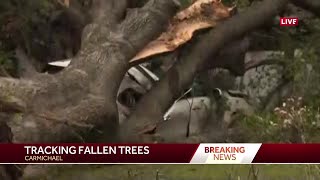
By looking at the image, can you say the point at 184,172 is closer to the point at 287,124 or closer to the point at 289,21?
the point at 287,124

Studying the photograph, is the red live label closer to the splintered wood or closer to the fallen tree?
the fallen tree

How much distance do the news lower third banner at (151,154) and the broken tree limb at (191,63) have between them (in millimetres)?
360

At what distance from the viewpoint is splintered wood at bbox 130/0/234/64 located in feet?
17.0

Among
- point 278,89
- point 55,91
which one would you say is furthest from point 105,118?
point 278,89

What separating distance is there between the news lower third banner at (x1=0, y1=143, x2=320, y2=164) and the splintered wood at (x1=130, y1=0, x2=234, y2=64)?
80cm

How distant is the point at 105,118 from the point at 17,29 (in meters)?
1.00

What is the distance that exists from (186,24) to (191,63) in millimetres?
347

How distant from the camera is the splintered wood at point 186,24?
5.18 meters

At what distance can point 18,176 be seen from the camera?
4.95 metres

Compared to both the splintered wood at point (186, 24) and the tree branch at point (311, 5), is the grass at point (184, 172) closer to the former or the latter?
the splintered wood at point (186, 24)

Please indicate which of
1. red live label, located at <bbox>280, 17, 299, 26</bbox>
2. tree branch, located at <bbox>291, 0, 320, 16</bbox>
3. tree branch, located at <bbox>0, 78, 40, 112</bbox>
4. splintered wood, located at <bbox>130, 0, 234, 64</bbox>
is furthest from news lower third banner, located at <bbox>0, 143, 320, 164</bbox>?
tree branch, located at <bbox>291, 0, 320, 16</bbox>

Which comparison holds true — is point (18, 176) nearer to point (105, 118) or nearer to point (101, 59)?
point (105, 118)

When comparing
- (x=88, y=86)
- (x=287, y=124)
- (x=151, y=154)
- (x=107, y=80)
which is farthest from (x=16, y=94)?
(x=287, y=124)

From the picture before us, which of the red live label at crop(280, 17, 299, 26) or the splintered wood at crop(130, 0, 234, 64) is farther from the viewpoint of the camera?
the splintered wood at crop(130, 0, 234, 64)
